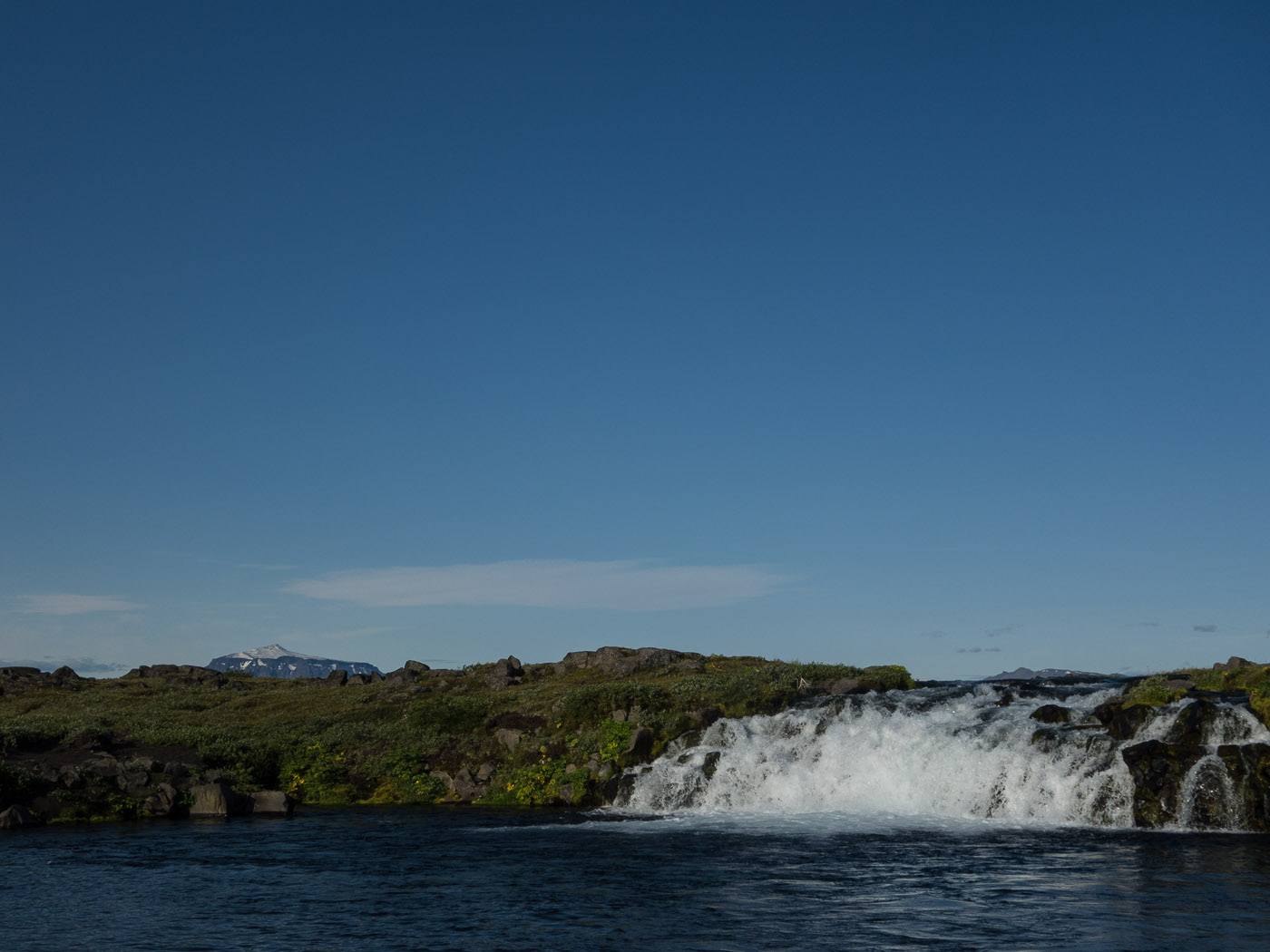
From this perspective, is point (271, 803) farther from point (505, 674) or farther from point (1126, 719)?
point (1126, 719)

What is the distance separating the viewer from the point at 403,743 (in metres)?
52.6

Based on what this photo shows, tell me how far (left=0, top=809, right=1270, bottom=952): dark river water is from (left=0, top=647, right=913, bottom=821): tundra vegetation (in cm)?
588

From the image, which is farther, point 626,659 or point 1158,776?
point 626,659

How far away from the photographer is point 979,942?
18922 mm

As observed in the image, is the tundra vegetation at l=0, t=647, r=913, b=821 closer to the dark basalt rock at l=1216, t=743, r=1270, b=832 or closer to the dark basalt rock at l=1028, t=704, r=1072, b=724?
the dark basalt rock at l=1028, t=704, r=1072, b=724

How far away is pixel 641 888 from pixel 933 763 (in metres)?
19.5

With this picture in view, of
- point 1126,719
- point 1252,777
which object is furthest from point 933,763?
point 1252,777

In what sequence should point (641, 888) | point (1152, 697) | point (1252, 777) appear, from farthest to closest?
point (1152, 697) < point (1252, 777) < point (641, 888)

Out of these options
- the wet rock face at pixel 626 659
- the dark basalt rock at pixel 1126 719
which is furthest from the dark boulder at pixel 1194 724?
the wet rock face at pixel 626 659

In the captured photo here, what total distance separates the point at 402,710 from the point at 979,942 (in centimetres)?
4438

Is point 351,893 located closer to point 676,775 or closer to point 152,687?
point 676,775

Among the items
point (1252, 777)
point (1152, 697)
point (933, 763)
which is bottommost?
point (933, 763)

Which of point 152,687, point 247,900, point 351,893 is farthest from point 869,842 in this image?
point 152,687

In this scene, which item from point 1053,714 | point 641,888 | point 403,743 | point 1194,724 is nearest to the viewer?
point 641,888
